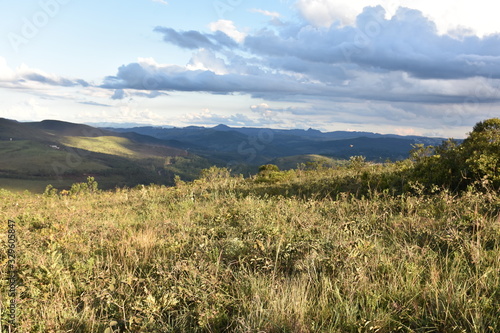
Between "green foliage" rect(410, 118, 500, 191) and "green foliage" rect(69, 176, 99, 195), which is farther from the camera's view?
"green foliage" rect(69, 176, 99, 195)

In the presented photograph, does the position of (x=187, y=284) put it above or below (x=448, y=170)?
below

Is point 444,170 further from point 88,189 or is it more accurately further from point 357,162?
point 88,189

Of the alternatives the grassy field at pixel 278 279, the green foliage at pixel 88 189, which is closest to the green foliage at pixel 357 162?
the grassy field at pixel 278 279

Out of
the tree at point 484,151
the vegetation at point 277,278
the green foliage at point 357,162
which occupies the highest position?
the tree at point 484,151

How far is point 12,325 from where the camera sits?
3.64m

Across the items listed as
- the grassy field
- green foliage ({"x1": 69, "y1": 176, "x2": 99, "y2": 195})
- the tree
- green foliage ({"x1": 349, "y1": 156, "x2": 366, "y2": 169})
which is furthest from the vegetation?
green foliage ({"x1": 69, "y1": 176, "x2": 99, "y2": 195})

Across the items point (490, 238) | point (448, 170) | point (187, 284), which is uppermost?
point (448, 170)

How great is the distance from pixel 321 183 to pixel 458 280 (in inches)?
338

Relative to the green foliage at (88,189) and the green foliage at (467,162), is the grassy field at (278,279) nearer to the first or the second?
the green foliage at (467,162)

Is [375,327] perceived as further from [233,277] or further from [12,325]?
[12,325]

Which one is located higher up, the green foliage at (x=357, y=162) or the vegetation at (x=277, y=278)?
the green foliage at (x=357, y=162)

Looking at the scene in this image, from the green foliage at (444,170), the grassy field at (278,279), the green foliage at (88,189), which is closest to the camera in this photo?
the grassy field at (278,279)


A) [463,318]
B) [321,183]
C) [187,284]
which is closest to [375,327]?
[463,318]

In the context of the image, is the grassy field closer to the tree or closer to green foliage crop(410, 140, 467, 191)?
the tree
